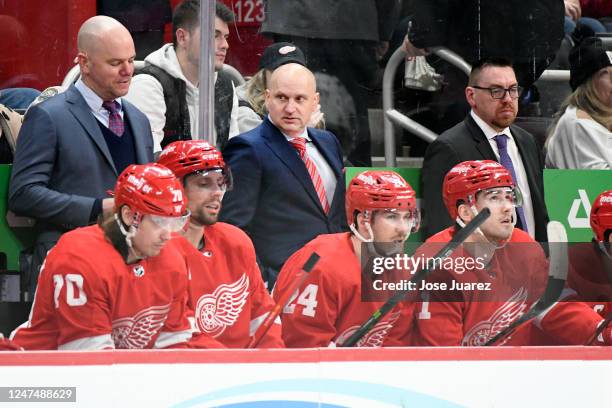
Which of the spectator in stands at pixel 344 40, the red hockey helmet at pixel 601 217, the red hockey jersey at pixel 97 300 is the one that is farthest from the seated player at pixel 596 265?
the red hockey jersey at pixel 97 300

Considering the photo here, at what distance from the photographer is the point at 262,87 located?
3.80 meters

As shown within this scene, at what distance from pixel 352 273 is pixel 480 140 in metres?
0.60

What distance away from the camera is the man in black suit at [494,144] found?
3.80 m

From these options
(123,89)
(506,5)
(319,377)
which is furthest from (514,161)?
(123,89)

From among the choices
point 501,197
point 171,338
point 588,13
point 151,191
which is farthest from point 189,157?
point 588,13

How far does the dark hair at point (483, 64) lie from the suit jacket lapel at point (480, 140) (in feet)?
0.42

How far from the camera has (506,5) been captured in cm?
395

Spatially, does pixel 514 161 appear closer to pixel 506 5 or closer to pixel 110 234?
pixel 506 5

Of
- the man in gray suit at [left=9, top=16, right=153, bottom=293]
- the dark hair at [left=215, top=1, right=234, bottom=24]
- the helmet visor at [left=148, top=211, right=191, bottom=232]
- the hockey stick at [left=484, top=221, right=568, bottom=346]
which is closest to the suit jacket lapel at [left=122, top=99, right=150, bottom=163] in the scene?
the man in gray suit at [left=9, top=16, right=153, bottom=293]

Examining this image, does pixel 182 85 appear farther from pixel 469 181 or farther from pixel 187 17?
pixel 469 181

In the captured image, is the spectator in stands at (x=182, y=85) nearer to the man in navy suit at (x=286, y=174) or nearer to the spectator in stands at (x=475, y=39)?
the man in navy suit at (x=286, y=174)

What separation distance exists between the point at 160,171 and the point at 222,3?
567 millimetres

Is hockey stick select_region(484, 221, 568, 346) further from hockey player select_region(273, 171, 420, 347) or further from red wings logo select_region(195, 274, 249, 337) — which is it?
red wings logo select_region(195, 274, 249, 337)

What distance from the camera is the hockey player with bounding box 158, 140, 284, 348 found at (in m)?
3.60
